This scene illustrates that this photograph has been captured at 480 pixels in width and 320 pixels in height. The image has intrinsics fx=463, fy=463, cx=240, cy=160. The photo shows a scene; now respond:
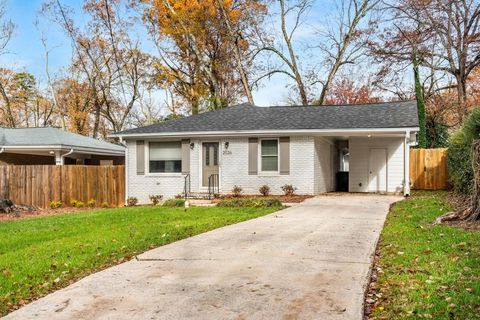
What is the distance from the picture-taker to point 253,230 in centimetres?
855

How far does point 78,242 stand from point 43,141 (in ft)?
44.2

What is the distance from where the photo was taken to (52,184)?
687 inches

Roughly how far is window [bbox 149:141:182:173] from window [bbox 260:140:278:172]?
3299 mm

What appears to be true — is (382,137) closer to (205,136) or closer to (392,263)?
(205,136)

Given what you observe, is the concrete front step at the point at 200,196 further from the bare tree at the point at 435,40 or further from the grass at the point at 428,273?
the bare tree at the point at 435,40

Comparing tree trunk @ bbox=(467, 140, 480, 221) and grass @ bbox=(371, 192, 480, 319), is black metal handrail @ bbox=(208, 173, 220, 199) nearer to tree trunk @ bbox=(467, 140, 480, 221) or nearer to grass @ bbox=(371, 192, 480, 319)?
grass @ bbox=(371, 192, 480, 319)

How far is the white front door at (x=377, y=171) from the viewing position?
19.0 metres

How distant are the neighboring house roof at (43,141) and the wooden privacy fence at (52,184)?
6.85 feet

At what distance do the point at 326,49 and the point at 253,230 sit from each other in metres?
24.9

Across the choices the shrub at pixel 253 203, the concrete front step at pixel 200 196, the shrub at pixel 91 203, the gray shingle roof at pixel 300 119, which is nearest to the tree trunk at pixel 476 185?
the shrub at pixel 253 203

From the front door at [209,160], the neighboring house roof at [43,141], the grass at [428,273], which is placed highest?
the neighboring house roof at [43,141]

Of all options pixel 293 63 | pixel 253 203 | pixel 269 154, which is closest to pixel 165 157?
pixel 269 154

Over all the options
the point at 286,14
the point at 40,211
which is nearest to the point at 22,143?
the point at 40,211

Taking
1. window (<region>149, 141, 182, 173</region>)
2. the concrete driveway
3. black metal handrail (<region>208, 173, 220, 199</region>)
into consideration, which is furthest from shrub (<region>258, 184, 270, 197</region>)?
the concrete driveway
